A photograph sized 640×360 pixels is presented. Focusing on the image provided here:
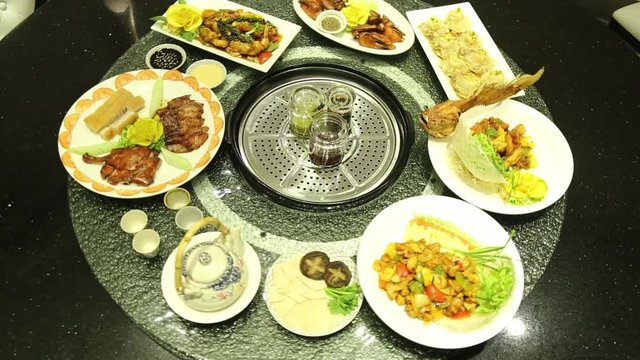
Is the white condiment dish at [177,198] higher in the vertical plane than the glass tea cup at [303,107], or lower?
lower

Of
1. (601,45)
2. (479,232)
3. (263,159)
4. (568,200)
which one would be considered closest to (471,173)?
(479,232)

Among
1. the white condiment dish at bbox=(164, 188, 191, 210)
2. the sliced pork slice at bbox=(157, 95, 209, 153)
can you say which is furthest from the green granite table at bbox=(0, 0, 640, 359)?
the sliced pork slice at bbox=(157, 95, 209, 153)

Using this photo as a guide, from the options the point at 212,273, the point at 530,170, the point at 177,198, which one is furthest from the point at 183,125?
the point at 530,170

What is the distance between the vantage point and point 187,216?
8.71 ft

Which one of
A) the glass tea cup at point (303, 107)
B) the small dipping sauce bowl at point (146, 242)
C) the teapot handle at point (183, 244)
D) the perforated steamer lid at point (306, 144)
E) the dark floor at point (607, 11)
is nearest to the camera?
the teapot handle at point (183, 244)

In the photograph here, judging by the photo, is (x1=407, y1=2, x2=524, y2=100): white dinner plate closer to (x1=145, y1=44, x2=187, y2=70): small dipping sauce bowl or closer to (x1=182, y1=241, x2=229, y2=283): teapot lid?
(x1=145, y1=44, x2=187, y2=70): small dipping sauce bowl

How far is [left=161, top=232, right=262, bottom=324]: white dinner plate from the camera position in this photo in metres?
2.32

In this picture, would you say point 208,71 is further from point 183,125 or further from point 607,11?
point 607,11

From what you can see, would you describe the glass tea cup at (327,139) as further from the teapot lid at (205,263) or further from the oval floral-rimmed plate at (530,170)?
the teapot lid at (205,263)

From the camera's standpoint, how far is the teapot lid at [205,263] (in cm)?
220

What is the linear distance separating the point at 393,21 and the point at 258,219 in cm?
174

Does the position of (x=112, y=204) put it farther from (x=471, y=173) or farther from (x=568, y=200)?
(x=568, y=200)

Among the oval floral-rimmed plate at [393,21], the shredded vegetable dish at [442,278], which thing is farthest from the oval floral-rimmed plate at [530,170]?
the oval floral-rimmed plate at [393,21]

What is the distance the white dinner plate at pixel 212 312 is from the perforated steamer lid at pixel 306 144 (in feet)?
1.31
